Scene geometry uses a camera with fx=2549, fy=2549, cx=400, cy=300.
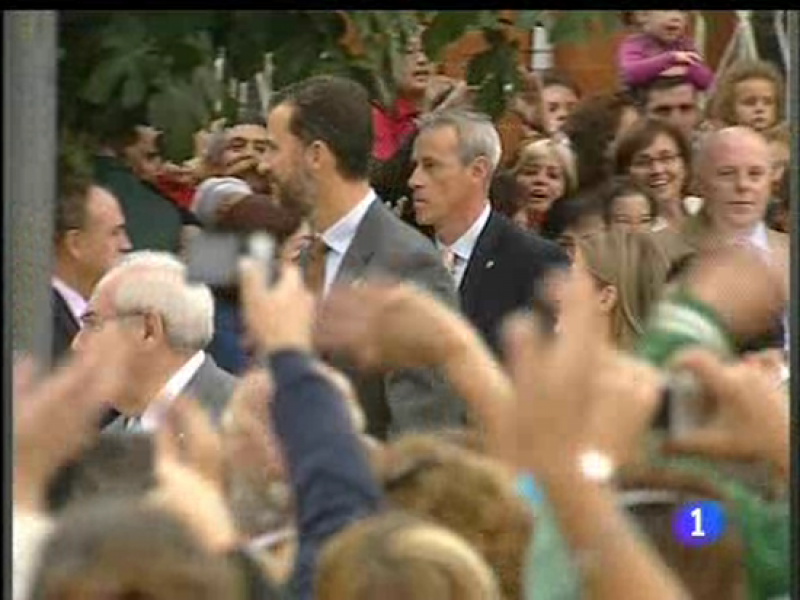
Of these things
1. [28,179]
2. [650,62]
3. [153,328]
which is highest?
[28,179]

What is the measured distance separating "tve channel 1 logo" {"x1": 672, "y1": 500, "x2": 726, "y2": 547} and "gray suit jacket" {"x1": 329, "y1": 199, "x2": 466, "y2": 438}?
339 millimetres

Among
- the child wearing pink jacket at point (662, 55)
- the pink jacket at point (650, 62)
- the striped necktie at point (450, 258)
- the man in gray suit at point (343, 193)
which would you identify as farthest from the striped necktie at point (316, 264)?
the pink jacket at point (650, 62)

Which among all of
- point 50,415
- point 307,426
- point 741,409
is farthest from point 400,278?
point 50,415

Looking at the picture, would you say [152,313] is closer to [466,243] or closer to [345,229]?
[345,229]

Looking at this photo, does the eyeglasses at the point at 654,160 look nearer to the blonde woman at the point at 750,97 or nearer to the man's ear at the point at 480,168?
the blonde woman at the point at 750,97

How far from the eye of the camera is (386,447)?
10.5 feet

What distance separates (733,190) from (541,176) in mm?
855

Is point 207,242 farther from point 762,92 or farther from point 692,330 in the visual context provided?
point 762,92

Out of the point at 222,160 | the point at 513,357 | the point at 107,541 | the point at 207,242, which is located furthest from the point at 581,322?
the point at 222,160

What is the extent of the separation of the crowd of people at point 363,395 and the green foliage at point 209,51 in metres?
0.07

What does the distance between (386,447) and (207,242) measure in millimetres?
378

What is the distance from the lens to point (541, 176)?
500 cm

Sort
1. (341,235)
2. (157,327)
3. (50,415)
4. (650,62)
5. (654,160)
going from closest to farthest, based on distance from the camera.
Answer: (50,415)
(157,327)
(341,235)
(654,160)
(650,62)

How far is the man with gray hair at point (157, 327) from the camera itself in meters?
3.53
